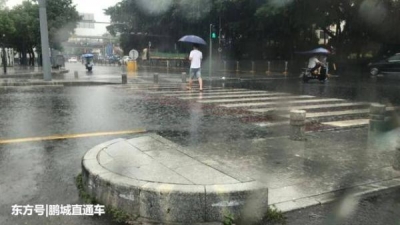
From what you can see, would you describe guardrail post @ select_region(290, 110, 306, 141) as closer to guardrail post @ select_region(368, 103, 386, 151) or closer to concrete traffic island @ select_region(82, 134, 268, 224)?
guardrail post @ select_region(368, 103, 386, 151)

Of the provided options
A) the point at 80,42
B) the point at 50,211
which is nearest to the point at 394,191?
the point at 50,211

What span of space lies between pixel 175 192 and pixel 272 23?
32.2 metres

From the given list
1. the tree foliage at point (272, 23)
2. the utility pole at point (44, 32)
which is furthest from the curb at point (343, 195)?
the tree foliage at point (272, 23)

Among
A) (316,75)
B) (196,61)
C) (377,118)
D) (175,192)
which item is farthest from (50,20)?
(175,192)

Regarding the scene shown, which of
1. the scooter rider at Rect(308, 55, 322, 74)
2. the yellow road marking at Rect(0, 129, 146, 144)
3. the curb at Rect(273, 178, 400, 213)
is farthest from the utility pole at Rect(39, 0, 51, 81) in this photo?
the curb at Rect(273, 178, 400, 213)

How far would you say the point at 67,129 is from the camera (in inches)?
292

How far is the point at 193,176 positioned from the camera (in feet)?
13.0

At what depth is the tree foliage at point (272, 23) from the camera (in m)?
28.2

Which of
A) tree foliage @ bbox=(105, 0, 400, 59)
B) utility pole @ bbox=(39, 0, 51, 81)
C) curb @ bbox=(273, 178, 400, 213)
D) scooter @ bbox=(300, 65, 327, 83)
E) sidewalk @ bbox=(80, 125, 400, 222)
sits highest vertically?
tree foliage @ bbox=(105, 0, 400, 59)

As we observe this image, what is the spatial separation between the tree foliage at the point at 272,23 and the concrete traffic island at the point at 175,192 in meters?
26.2

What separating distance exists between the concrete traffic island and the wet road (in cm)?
30

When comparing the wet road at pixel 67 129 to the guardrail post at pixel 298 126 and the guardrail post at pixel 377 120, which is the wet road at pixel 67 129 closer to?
the guardrail post at pixel 298 126

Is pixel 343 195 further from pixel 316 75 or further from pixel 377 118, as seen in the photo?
pixel 316 75

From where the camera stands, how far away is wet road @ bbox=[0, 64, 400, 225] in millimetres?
4152
